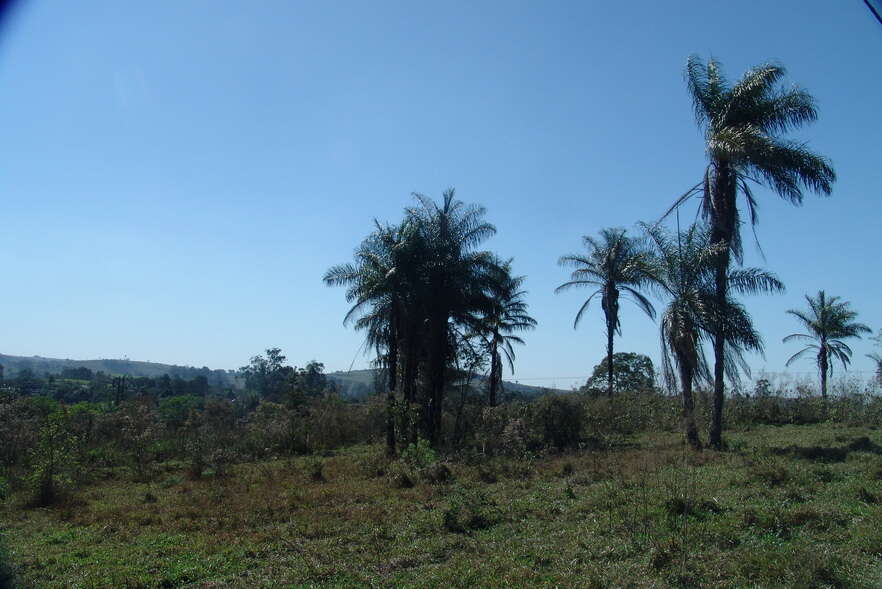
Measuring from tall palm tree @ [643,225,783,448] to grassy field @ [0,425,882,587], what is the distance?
136 inches

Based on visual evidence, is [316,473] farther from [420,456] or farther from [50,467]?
[50,467]

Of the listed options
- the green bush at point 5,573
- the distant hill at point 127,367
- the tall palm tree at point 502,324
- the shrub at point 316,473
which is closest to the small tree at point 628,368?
the tall palm tree at point 502,324

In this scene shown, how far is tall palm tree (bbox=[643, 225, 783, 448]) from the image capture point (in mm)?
19062

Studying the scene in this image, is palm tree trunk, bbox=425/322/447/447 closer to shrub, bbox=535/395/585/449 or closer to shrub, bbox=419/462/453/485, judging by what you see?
shrub, bbox=535/395/585/449

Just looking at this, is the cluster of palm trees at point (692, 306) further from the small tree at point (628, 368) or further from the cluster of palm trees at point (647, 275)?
the small tree at point (628, 368)

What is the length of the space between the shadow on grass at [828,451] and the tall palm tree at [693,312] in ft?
8.97

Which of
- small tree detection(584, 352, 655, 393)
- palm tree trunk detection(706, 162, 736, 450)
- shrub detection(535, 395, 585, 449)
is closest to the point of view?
palm tree trunk detection(706, 162, 736, 450)

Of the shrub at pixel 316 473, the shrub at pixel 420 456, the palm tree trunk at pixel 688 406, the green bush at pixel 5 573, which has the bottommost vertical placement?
the shrub at pixel 316 473

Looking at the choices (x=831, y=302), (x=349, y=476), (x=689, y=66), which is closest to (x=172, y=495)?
(x=349, y=476)

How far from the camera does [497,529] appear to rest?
10188mm

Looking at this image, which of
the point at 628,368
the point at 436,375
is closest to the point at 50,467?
the point at 436,375

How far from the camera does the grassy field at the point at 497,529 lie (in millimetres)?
7727

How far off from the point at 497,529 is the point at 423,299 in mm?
15230

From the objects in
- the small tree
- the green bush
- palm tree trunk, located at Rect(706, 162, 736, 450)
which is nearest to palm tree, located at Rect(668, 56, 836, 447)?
palm tree trunk, located at Rect(706, 162, 736, 450)
